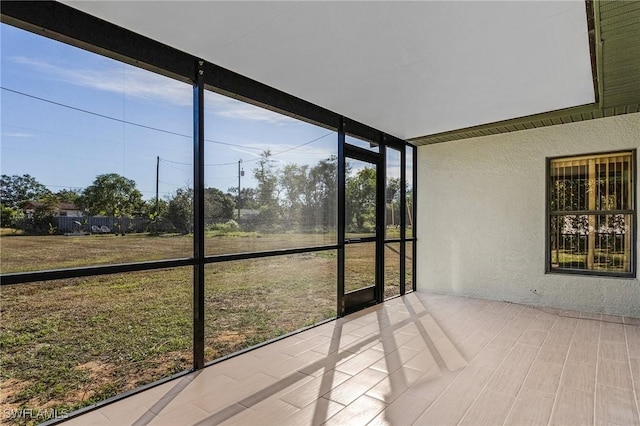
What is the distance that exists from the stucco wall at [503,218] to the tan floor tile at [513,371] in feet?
6.62

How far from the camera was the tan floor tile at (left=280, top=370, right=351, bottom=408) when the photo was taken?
97.0 inches

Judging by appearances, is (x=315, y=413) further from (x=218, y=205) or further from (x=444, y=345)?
(x=218, y=205)

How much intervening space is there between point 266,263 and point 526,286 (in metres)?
3.94

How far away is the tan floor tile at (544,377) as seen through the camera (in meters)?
2.66

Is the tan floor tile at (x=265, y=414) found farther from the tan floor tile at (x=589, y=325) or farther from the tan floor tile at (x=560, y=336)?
the tan floor tile at (x=589, y=325)

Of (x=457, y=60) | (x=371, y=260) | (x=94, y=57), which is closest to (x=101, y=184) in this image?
(x=94, y=57)

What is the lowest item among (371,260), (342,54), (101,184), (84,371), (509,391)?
(509,391)

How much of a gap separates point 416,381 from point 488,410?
1.80 ft

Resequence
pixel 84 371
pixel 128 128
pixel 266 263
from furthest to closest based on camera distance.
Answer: pixel 266 263 < pixel 128 128 < pixel 84 371

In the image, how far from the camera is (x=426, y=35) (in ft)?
8.43

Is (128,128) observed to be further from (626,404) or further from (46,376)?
(626,404)

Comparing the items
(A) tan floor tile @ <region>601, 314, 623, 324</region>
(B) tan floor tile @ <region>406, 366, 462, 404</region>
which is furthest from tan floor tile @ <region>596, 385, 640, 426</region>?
(A) tan floor tile @ <region>601, 314, 623, 324</region>

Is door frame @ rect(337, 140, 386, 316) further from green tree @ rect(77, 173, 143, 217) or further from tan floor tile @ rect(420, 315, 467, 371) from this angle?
green tree @ rect(77, 173, 143, 217)

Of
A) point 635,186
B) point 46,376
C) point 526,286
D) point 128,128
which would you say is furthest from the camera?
point 526,286
